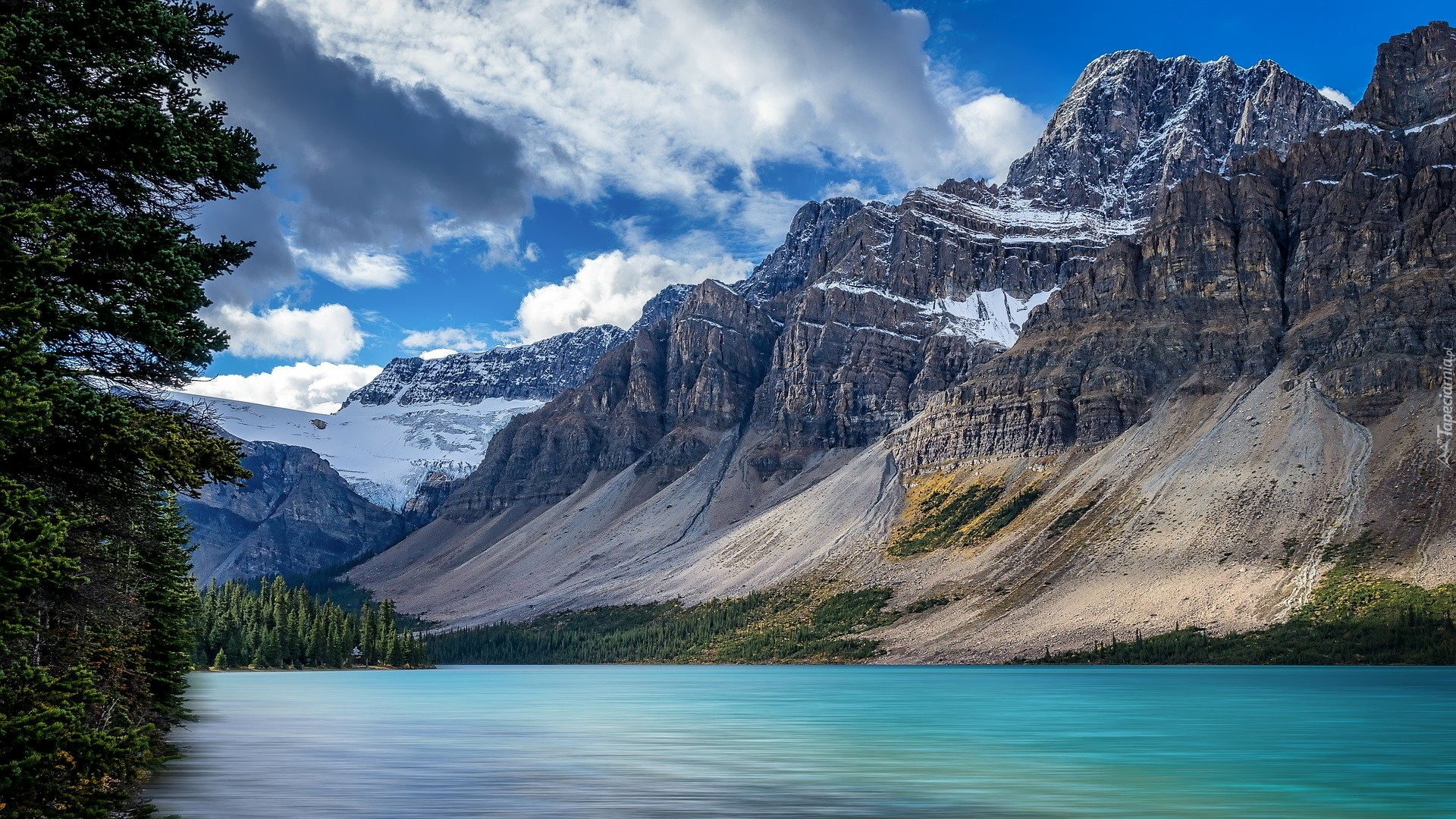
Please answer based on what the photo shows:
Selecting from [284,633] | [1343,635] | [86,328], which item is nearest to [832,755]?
[86,328]

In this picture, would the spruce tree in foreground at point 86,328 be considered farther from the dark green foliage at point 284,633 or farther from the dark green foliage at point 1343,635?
the dark green foliage at point 1343,635

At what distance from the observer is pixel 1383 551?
16988 cm

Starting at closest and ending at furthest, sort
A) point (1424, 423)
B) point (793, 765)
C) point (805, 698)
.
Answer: point (793, 765), point (805, 698), point (1424, 423)

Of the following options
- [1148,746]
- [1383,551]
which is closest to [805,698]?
[1148,746]

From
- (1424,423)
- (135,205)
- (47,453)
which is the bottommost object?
(47,453)

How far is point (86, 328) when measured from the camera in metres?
17.5

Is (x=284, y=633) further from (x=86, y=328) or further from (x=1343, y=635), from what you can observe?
(x=86, y=328)

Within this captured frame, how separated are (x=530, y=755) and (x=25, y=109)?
4072cm

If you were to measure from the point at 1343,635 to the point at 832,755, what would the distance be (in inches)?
5211

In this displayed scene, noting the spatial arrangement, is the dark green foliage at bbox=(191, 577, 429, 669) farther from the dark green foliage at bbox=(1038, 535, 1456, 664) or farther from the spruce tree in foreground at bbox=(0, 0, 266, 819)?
the spruce tree in foreground at bbox=(0, 0, 266, 819)

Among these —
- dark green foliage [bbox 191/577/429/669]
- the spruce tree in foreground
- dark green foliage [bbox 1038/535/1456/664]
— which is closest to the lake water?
the spruce tree in foreground

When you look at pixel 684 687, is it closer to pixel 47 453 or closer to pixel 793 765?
pixel 793 765

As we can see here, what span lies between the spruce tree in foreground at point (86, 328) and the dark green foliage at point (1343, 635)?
162694 mm

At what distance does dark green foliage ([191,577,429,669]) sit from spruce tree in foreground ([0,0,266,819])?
13816 centimetres
